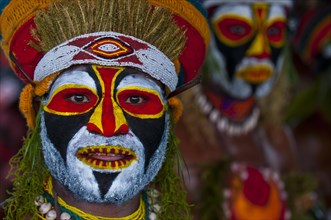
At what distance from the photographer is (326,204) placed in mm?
6289

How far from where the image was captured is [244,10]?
493cm

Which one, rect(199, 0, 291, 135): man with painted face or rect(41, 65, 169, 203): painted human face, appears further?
rect(199, 0, 291, 135): man with painted face

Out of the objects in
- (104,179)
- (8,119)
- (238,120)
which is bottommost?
(8,119)

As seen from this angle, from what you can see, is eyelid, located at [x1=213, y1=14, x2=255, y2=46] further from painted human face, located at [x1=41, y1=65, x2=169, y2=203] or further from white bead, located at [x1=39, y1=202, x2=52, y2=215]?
white bead, located at [x1=39, y1=202, x2=52, y2=215]

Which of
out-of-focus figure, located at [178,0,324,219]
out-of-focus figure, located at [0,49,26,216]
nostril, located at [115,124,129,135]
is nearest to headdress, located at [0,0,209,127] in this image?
nostril, located at [115,124,129,135]

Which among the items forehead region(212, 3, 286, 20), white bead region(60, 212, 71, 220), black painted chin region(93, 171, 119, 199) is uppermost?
black painted chin region(93, 171, 119, 199)

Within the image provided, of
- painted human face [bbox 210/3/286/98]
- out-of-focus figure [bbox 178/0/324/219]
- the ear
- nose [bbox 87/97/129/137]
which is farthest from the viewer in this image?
painted human face [bbox 210/3/286/98]

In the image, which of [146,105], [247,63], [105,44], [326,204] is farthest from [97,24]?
[326,204]

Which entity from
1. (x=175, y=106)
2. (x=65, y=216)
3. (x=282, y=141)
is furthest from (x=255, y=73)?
(x=65, y=216)

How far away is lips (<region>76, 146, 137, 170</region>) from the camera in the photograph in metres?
3.24

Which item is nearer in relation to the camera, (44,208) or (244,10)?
(44,208)

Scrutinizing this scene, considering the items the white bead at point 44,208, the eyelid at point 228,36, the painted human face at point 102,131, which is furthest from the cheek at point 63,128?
the eyelid at point 228,36

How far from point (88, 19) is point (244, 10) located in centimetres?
A: 180

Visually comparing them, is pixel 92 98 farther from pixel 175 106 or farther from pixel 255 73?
pixel 255 73
